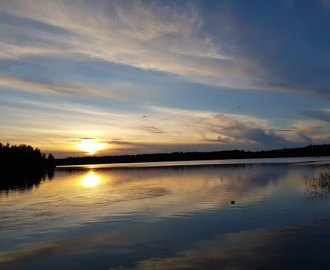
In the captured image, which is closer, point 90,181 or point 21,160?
point 90,181

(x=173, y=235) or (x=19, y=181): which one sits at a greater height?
(x=19, y=181)

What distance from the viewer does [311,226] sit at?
73.5ft

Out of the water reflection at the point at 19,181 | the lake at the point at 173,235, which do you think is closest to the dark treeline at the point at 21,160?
the water reflection at the point at 19,181

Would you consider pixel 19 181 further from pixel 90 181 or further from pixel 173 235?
pixel 173 235

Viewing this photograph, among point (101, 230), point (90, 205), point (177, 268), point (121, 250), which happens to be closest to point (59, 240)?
point (101, 230)

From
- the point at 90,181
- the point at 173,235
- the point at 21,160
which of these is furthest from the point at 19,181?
the point at 21,160

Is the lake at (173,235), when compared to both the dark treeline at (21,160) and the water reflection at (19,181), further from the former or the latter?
the dark treeline at (21,160)

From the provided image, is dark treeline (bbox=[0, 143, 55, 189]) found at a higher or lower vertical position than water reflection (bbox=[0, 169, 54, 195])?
higher

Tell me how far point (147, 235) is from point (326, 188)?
31695 mm

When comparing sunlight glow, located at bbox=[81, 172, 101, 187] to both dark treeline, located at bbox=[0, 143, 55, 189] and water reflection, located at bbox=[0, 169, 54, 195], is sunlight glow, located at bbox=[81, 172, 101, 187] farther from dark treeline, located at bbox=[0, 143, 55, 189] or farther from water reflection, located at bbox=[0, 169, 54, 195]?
dark treeline, located at bbox=[0, 143, 55, 189]

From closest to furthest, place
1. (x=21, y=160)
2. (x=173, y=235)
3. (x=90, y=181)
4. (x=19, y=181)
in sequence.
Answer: (x=173, y=235), (x=90, y=181), (x=19, y=181), (x=21, y=160)

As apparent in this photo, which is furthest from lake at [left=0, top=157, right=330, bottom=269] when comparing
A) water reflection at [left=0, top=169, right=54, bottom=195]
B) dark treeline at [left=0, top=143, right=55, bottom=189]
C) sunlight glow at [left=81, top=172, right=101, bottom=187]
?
dark treeline at [left=0, top=143, right=55, bottom=189]

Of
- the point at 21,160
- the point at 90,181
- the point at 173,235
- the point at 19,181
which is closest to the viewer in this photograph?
the point at 173,235

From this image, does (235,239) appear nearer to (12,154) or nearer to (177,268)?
(177,268)
